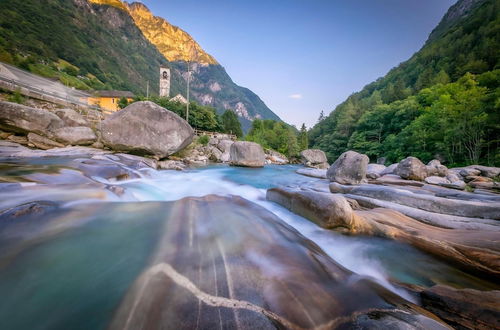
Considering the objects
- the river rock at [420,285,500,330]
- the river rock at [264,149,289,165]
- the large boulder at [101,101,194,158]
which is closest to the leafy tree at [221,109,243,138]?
the river rock at [264,149,289,165]

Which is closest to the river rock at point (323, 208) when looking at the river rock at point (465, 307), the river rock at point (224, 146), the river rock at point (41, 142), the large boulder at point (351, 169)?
the river rock at point (465, 307)

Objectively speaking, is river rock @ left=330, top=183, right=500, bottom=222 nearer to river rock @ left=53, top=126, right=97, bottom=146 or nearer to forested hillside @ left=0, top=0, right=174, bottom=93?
river rock @ left=53, top=126, right=97, bottom=146

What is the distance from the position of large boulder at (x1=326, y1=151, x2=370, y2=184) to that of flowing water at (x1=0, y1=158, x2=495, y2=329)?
19.4 feet

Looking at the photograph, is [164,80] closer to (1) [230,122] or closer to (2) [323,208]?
(1) [230,122]

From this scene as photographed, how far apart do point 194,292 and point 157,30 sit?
230758 millimetres

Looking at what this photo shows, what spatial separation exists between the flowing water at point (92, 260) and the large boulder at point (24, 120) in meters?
8.47

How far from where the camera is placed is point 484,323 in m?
1.51

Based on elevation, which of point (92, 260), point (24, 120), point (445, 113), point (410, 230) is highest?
point (445, 113)

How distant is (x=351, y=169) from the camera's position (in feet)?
28.1

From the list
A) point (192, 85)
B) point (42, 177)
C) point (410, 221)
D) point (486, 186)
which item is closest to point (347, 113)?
point (486, 186)

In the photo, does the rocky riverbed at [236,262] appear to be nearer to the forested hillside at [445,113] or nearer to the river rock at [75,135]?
the river rock at [75,135]

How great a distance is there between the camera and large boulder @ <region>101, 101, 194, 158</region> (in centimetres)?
1048

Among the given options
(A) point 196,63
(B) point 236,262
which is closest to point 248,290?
(B) point 236,262

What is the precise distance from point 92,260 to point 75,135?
1214 centimetres
